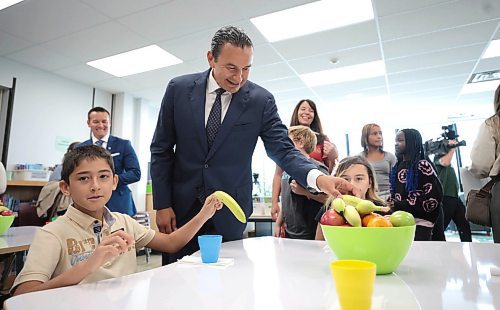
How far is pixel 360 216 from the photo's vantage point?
78 centimetres

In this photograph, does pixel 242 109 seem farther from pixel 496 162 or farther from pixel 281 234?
pixel 496 162

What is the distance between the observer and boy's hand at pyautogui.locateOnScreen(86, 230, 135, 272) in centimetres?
75

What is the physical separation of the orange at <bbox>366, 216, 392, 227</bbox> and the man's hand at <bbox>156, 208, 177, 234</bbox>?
2.66 ft

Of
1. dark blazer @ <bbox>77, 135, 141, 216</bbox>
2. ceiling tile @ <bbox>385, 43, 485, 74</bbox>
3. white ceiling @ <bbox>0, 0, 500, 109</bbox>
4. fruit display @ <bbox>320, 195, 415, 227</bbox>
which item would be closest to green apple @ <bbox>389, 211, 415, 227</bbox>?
fruit display @ <bbox>320, 195, 415, 227</bbox>

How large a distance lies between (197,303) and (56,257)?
1.71 ft

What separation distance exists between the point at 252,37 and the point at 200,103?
2465 mm

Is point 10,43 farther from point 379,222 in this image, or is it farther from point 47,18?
point 379,222

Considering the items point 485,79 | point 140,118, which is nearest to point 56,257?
point 140,118

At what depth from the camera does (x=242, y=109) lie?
1.34m

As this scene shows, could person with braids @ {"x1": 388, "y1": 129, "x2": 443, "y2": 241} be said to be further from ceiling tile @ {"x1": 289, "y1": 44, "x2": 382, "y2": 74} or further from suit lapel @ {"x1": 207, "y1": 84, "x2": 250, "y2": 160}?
ceiling tile @ {"x1": 289, "y1": 44, "x2": 382, "y2": 74}

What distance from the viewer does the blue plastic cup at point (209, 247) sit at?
861mm

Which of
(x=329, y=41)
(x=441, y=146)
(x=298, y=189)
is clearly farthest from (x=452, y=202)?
(x=298, y=189)

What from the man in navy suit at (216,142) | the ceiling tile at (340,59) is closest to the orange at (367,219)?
the man in navy suit at (216,142)

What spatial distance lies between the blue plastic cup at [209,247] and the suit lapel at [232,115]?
472 millimetres
